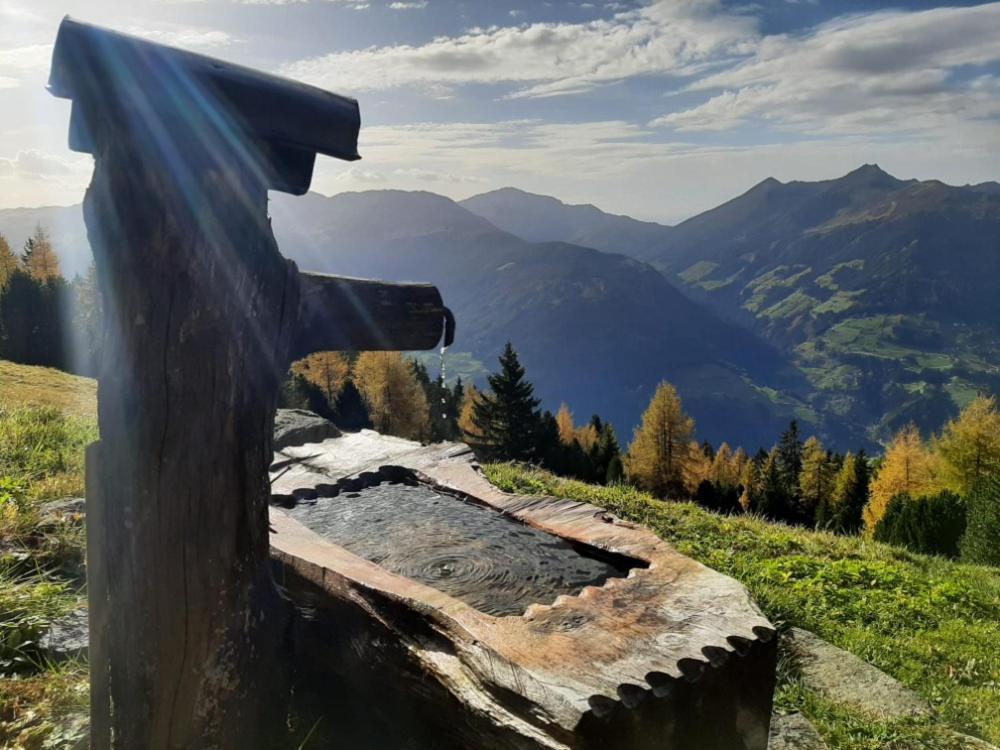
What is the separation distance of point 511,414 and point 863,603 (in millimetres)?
39165

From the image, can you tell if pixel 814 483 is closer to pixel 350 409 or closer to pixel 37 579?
pixel 350 409

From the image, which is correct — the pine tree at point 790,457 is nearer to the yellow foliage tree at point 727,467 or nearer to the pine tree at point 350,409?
the yellow foliage tree at point 727,467

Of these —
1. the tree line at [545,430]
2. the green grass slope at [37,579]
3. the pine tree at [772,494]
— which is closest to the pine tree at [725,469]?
the tree line at [545,430]

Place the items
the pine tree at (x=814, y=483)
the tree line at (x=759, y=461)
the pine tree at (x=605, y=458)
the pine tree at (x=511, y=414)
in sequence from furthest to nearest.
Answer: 1. the pine tree at (x=814, y=483)
2. the pine tree at (x=605, y=458)
3. the pine tree at (x=511, y=414)
4. the tree line at (x=759, y=461)

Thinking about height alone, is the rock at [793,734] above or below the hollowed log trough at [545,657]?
below

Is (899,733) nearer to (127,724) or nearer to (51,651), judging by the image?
(127,724)

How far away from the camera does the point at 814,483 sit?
58.1 meters

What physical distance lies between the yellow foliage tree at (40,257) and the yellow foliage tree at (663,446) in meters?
45.5

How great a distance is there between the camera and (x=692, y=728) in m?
2.78

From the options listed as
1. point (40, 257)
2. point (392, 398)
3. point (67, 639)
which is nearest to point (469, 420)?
point (392, 398)

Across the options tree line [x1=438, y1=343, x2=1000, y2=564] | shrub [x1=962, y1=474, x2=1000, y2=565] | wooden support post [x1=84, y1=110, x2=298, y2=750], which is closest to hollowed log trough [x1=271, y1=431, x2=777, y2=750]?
wooden support post [x1=84, y1=110, x2=298, y2=750]

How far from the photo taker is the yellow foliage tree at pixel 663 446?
174 ft

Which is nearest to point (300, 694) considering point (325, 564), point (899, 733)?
point (325, 564)

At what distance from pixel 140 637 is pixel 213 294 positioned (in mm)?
1330
